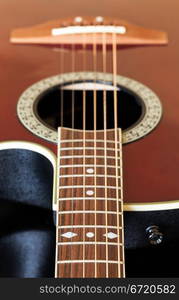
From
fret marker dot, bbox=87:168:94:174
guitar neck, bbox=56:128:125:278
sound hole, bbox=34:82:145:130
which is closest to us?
guitar neck, bbox=56:128:125:278

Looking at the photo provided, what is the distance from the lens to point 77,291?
0.56 m

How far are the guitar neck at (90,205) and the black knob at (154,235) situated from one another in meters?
0.09

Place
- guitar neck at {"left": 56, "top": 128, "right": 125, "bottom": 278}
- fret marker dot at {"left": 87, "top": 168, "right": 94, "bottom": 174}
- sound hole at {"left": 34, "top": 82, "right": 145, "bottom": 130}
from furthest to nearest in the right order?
sound hole at {"left": 34, "top": 82, "right": 145, "bottom": 130}
fret marker dot at {"left": 87, "top": 168, "right": 94, "bottom": 174}
guitar neck at {"left": 56, "top": 128, "right": 125, "bottom": 278}

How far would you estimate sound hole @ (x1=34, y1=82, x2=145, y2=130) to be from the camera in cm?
87

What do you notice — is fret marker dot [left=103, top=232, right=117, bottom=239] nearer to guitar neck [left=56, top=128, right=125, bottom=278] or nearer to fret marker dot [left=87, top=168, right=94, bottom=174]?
guitar neck [left=56, top=128, right=125, bottom=278]

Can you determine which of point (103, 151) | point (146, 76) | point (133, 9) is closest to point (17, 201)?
point (103, 151)

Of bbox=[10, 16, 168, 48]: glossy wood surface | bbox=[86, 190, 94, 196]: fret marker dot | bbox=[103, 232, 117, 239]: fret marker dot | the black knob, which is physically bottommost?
bbox=[103, 232, 117, 239]: fret marker dot

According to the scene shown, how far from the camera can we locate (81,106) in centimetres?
90

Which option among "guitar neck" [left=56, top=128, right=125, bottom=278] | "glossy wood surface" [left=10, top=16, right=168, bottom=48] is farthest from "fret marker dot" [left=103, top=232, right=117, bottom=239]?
"glossy wood surface" [left=10, top=16, right=168, bottom=48]

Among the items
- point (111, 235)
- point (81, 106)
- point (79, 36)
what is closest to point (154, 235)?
point (111, 235)

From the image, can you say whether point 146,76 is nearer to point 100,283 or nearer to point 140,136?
point 140,136

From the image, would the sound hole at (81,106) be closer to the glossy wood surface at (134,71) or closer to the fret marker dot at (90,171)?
the glossy wood surface at (134,71)

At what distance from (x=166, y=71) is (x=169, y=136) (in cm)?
18

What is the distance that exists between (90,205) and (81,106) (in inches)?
10.9
